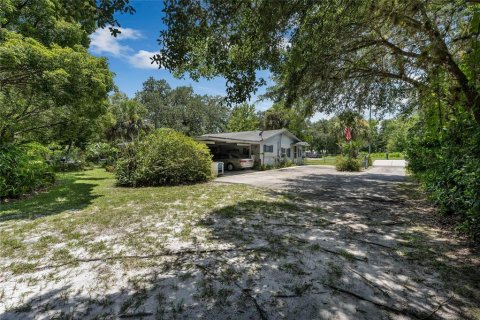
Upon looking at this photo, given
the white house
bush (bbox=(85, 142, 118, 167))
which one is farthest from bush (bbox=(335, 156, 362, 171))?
bush (bbox=(85, 142, 118, 167))

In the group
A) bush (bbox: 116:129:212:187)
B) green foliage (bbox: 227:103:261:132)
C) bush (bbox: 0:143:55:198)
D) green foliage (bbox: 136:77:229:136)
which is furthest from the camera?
green foliage (bbox: 136:77:229:136)

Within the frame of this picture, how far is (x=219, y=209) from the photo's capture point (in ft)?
23.6

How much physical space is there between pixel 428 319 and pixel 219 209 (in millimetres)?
5302

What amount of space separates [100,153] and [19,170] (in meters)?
17.6

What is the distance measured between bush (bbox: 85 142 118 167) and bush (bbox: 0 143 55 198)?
12013mm

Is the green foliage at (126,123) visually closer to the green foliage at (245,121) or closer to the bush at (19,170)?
the green foliage at (245,121)

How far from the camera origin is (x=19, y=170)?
28.1ft

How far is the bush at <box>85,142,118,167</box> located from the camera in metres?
22.5

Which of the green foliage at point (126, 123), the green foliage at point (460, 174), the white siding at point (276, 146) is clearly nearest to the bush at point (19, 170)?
the green foliage at point (460, 174)

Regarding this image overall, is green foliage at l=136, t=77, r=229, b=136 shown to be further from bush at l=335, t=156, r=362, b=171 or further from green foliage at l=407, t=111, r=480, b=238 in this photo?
green foliage at l=407, t=111, r=480, b=238

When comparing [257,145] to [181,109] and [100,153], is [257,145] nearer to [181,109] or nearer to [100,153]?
[100,153]

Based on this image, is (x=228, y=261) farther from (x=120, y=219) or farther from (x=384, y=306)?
(x=120, y=219)

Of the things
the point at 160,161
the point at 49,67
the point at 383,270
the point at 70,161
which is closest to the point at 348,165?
the point at 160,161

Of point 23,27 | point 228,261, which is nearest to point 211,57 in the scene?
point 228,261
